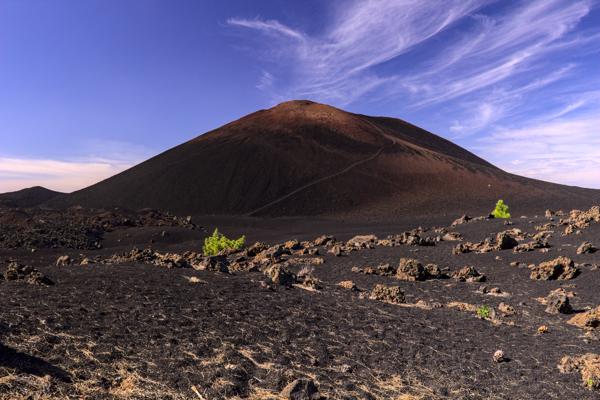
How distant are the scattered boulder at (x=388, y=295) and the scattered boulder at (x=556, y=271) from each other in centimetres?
503

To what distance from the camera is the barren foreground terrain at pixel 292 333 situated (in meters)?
4.48

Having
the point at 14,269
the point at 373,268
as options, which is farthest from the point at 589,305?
the point at 14,269

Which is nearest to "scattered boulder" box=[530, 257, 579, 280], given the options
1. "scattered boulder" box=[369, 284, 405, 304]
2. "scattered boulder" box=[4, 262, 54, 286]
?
"scattered boulder" box=[369, 284, 405, 304]

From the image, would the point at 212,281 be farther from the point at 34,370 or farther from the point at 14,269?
the point at 34,370

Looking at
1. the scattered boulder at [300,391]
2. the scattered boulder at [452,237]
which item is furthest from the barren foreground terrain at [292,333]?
the scattered boulder at [452,237]

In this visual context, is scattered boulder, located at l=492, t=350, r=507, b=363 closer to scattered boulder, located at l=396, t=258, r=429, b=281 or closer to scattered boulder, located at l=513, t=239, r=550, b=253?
scattered boulder, located at l=396, t=258, r=429, b=281

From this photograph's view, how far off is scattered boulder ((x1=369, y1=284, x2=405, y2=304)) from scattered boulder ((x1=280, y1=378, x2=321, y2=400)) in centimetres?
510

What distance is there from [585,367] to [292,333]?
393cm

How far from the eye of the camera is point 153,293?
721 centimetres

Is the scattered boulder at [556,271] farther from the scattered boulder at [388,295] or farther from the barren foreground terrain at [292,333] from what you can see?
the scattered boulder at [388,295]

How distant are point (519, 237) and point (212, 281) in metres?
14.1

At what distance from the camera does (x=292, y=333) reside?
6230 mm

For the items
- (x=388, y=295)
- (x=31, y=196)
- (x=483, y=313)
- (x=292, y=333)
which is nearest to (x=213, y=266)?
(x=388, y=295)

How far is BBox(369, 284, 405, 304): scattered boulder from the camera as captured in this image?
9.39 m
